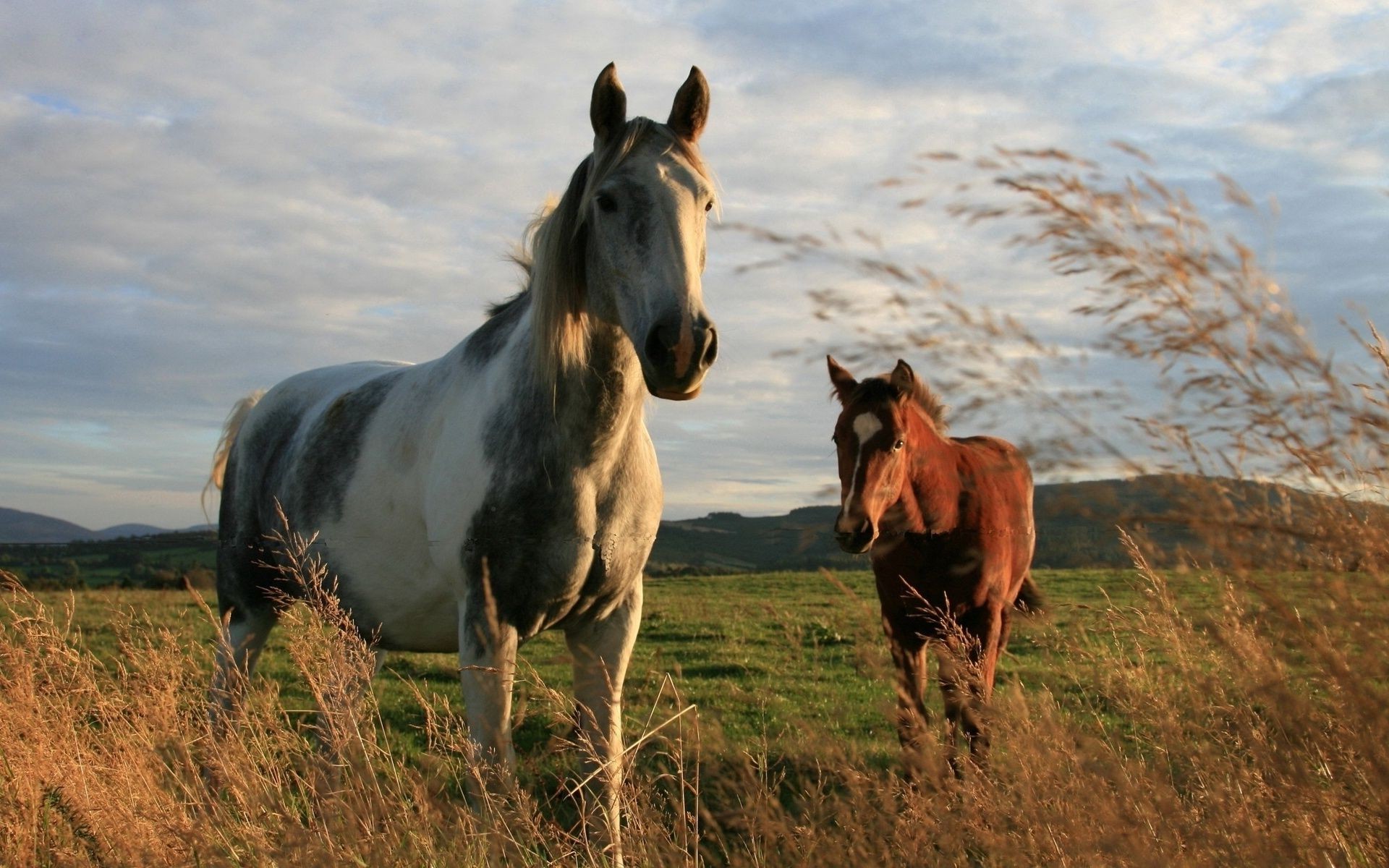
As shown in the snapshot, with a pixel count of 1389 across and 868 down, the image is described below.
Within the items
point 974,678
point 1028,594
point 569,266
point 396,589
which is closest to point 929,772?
point 974,678

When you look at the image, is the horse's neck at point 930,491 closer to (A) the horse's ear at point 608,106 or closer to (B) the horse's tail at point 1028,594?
(B) the horse's tail at point 1028,594

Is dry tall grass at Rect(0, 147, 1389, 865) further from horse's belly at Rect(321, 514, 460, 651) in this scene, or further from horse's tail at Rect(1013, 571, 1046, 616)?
horse's tail at Rect(1013, 571, 1046, 616)

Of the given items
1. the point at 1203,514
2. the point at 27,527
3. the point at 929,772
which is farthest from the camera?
the point at 27,527

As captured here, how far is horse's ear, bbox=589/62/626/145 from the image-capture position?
3.50 metres

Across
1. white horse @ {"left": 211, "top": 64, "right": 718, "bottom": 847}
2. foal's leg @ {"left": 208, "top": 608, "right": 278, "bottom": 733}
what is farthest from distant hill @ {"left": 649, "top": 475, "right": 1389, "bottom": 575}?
foal's leg @ {"left": 208, "top": 608, "right": 278, "bottom": 733}

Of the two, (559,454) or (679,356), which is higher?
(679,356)

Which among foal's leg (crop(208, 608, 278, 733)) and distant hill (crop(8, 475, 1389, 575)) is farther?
foal's leg (crop(208, 608, 278, 733))

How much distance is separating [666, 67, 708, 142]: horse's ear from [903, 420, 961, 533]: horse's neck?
2599 millimetres

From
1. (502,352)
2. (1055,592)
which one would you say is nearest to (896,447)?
(502,352)

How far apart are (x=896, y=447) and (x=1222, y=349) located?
371 centimetres

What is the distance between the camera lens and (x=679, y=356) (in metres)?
2.90

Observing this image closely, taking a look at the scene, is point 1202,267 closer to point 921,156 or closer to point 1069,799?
point 921,156

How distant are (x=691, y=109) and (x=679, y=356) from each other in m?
1.29

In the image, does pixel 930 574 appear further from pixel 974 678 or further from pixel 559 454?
pixel 974 678
